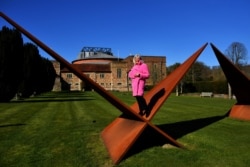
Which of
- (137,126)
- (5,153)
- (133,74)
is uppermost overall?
(133,74)

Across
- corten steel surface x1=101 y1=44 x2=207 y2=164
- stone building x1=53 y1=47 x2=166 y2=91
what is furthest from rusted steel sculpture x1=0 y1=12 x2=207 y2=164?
stone building x1=53 y1=47 x2=166 y2=91

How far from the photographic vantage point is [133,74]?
6391 millimetres

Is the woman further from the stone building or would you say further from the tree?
the stone building

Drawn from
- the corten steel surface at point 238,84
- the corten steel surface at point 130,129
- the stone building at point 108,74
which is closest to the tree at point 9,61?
the corten steel surface at point 238,84

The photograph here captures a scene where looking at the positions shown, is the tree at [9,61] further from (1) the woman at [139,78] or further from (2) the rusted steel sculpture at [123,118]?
(1) the woman at [139,78]

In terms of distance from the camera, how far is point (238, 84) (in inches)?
384

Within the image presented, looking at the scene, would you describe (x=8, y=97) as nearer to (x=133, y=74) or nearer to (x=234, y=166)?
(x=133, y=74)

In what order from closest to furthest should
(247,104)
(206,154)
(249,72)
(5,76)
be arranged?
(206,154) → (247,104) → (5,76) → (249,72)

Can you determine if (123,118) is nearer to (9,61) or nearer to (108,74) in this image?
(9,61)

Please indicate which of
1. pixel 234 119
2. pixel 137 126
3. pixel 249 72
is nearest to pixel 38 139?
pixel 137 126

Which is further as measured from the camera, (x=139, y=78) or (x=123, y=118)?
(x=123, y=118)

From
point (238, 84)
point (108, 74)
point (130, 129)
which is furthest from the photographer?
point (108, 74)

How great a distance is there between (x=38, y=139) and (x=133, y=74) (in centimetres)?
274

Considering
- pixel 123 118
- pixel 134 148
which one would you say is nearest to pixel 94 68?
pixel 123 118
